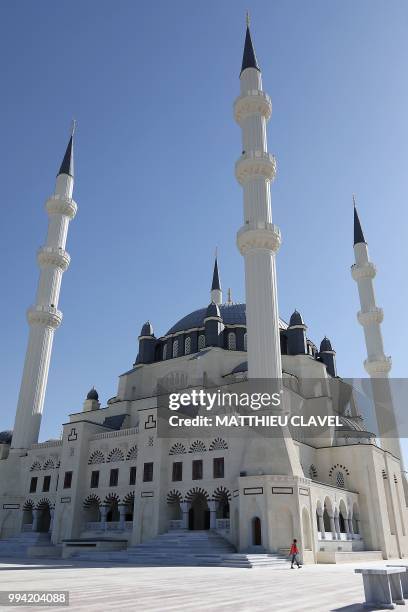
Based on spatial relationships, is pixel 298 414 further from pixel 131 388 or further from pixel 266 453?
pixel 131 388

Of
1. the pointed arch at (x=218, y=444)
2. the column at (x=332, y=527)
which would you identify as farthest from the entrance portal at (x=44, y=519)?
the column at (x=332, y=527)

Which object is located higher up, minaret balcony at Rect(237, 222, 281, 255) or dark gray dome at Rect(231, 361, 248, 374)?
minaret balcony at Rect(237, 222, 281, 255)

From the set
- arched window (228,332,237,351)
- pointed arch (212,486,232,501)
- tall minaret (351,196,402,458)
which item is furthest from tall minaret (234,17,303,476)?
tall minaret (351,196,402,458)

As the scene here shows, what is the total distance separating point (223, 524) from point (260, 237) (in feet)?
48.4

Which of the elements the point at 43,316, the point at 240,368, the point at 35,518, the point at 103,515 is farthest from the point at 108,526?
the point at 43,316

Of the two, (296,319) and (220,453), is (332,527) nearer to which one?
(220,453)

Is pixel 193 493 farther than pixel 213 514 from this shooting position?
Yes

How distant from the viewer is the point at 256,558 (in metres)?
17.1

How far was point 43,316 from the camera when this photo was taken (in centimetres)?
3369

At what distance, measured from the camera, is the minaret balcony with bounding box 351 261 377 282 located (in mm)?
39531

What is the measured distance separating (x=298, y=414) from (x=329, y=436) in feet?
7.37

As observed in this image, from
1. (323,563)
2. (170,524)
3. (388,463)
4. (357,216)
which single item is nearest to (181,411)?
(170,524)

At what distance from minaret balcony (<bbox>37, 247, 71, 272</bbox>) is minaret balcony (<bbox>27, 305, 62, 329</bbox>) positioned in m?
3.39

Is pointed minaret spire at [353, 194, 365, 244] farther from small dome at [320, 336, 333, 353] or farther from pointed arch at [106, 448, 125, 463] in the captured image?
pointed arch at [106, 448, 125, 463]
